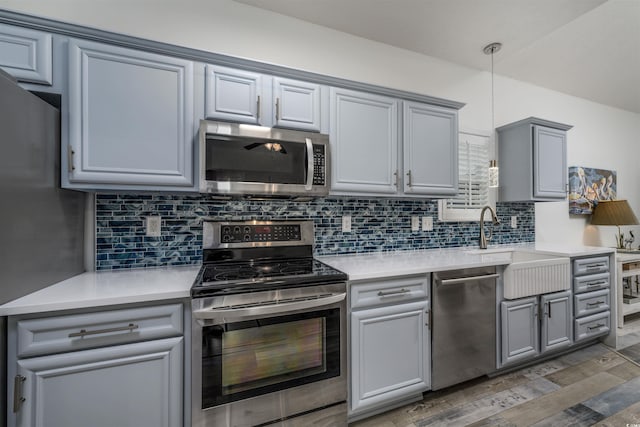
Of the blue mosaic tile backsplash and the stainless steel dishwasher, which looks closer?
the blue mosaic tile backsplash

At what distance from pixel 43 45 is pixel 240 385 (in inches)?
73.2

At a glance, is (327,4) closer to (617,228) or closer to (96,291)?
(96,291)

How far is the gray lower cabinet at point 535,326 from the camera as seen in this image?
6.82 feet

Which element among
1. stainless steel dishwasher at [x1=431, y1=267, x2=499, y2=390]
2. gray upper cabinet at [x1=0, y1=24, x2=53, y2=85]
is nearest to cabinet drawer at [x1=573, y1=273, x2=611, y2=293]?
stainless steel dishwasher at [x1=431, y1=267, x2=499, y2=390]

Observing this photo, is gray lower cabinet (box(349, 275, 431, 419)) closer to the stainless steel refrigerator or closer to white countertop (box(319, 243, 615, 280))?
white countertop (box(319, 243, 615, 280))

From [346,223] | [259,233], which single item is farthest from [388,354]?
[259,233]

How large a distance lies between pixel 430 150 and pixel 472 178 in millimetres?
1001

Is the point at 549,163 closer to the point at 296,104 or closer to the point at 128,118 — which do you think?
the point at 296,104

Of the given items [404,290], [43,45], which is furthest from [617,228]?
[43,45]

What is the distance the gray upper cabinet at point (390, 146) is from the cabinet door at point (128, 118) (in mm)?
912

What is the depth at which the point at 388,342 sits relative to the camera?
1.69 metres

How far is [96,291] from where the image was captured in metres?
1.23

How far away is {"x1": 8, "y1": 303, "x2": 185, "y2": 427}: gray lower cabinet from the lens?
1.07 meters

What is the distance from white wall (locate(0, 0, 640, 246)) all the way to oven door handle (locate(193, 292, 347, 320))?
1.75 m
